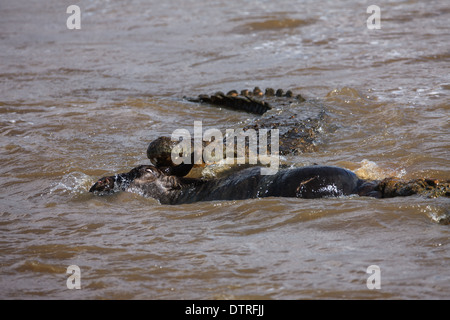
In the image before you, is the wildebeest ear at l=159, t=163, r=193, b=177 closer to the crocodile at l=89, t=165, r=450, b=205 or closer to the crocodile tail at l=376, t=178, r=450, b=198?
the crocodile at l=89, t=165, r=450, b=205

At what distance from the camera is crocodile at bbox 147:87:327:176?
4395mm

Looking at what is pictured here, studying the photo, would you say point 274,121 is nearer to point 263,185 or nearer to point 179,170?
point 179,170

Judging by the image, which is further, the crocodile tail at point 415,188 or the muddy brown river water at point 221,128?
the crocodile tail at point 415,188

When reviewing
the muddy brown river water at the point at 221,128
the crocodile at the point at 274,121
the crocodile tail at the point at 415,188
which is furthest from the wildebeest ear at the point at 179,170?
the crocodile tail at the point at 415,188

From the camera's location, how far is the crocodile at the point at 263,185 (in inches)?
149

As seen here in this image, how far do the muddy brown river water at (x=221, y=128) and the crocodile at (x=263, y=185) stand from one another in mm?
67

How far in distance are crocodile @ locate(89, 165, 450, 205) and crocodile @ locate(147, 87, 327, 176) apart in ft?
0.46

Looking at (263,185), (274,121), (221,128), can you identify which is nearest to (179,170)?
(263,185)

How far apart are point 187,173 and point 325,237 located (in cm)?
137

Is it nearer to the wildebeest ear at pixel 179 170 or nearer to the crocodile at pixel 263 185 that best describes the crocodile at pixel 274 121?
the wildebeest ear at pixel 179 170

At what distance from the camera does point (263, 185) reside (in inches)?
159

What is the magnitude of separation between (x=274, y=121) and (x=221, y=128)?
0.81 m

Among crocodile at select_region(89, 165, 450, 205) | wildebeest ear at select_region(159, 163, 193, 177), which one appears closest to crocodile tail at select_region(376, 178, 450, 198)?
crocodile at select_region(89, 165, 450, 205)
